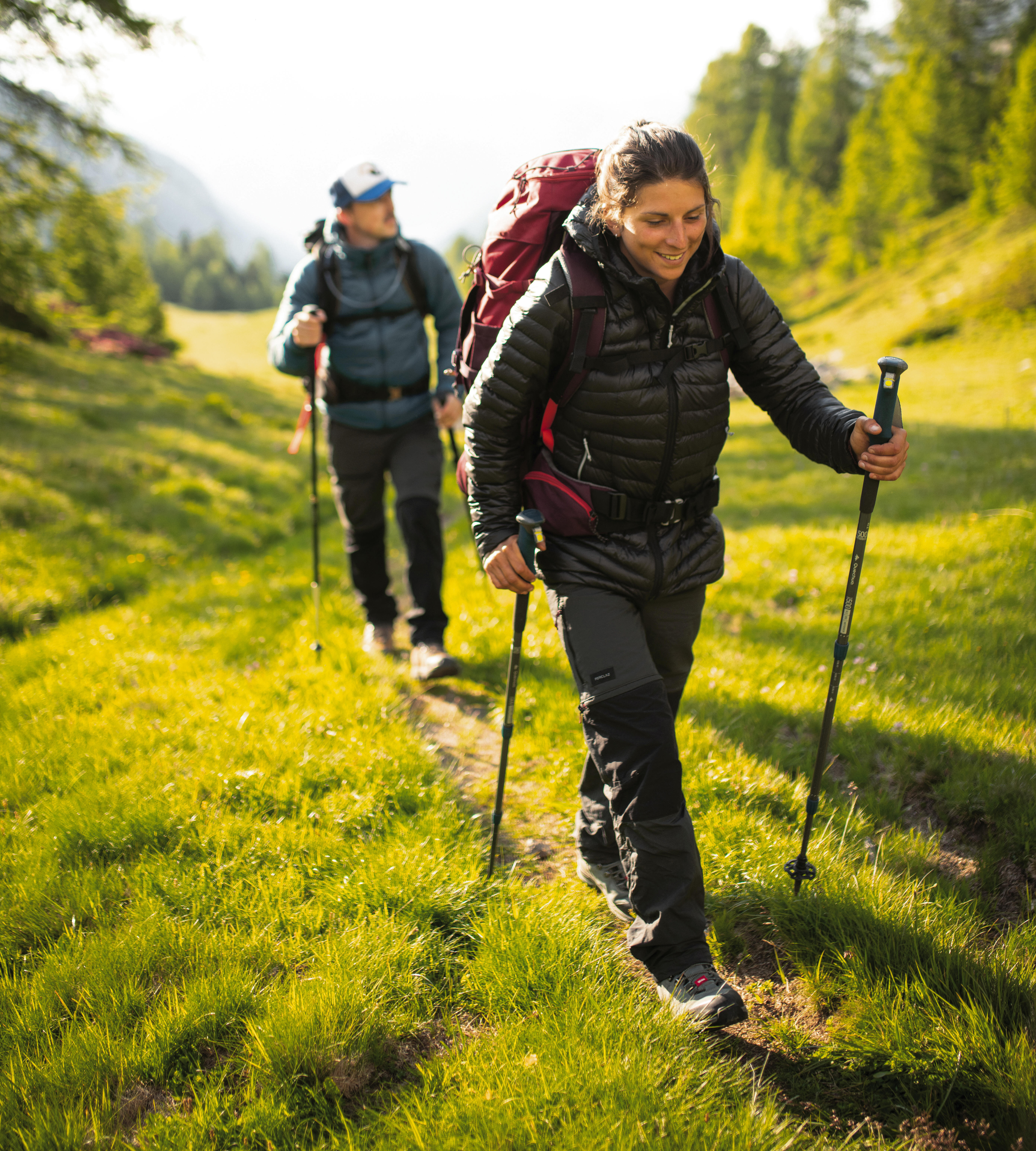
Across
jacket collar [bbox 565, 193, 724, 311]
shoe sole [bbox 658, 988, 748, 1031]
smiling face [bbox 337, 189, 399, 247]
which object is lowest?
shoe sole [bbox 658, 988, 748, 1031]

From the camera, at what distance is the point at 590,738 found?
10.4ft

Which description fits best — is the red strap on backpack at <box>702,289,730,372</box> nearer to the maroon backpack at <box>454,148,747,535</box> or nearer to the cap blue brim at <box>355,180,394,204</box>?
the maroon backpack at <box>454,148,747,535</box>

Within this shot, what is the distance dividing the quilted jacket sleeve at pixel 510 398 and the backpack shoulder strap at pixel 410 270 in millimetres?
2847

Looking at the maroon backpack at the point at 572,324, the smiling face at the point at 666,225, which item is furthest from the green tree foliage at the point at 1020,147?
the smiling face at the point at 666,225

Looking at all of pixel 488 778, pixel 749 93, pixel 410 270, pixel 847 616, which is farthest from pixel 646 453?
pixel 749 93

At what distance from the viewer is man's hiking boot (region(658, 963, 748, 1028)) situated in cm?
270

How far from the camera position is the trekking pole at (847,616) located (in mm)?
3027

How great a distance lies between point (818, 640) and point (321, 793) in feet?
12.6

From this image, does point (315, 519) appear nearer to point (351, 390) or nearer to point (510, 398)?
point (351, 390)

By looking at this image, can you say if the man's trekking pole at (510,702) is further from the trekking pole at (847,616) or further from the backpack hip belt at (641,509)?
the trekking pole at (847,616)

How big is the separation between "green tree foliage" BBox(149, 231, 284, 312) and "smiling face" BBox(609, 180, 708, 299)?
471 ft

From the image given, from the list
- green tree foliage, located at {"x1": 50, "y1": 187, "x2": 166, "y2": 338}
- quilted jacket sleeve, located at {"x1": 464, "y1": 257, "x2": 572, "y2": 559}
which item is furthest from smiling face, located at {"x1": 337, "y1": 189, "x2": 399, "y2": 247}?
green tree foliage, located at {"x1": 50, "y1": 187, "x2": 166, "y2": 338}

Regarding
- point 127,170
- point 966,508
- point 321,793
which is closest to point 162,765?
point 321,793

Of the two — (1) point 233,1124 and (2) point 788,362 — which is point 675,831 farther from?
(2) point 788,362
